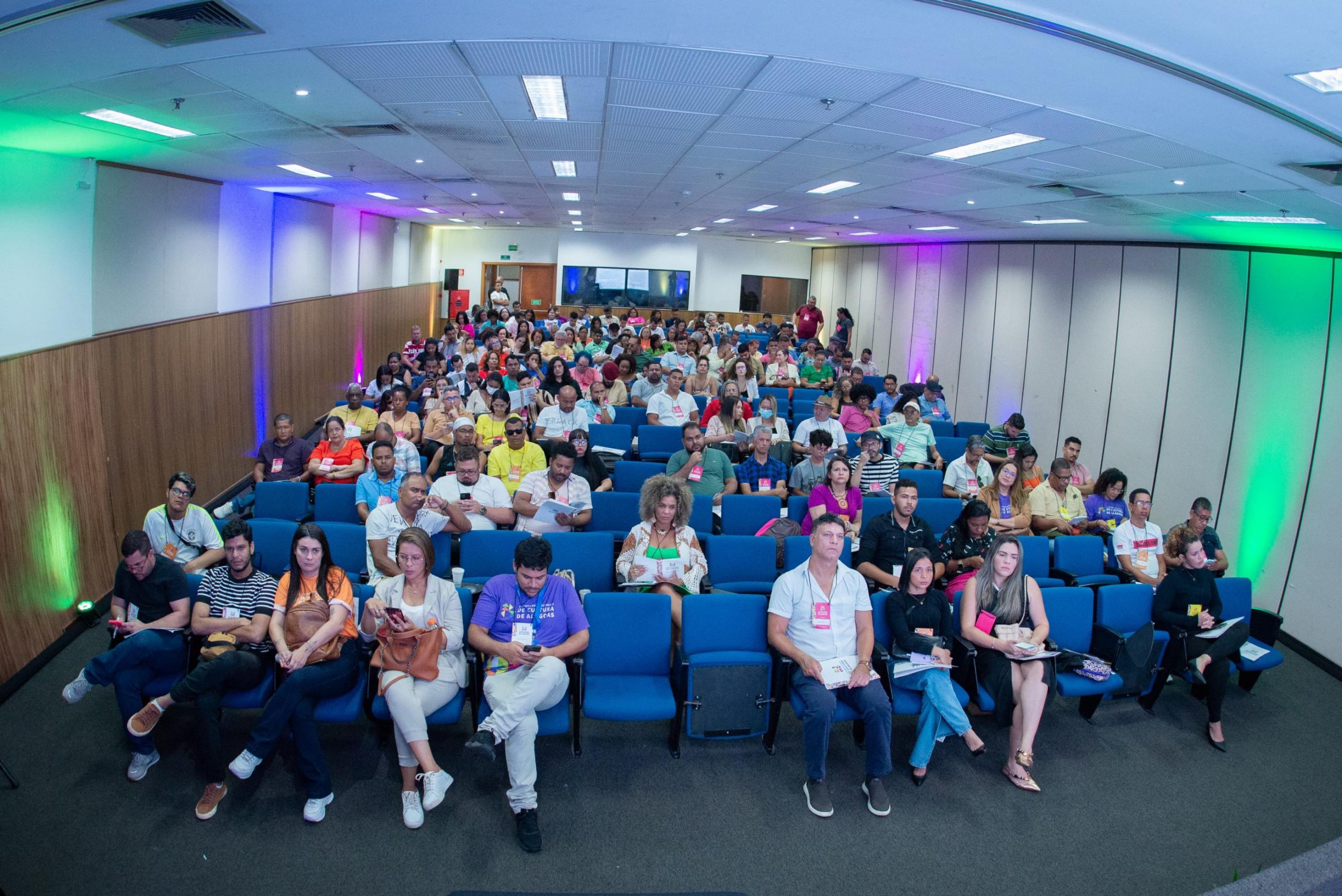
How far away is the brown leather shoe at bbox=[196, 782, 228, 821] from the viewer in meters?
3.85

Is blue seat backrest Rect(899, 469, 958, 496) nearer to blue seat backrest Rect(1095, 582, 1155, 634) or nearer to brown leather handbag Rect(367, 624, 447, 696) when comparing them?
blue seat backrest Rect(1095, 582, 1155, 634)

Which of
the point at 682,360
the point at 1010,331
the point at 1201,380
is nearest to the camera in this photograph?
the point at 1201,380

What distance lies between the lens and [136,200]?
703cm

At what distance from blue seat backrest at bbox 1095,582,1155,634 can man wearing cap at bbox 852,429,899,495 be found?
2.23m

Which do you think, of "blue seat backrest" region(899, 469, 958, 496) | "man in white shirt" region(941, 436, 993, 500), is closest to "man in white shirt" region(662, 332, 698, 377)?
"blue seat backrest" region(899, 469, 958, 496)

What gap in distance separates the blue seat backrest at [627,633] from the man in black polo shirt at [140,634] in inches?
82.7

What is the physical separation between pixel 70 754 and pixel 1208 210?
322 inches

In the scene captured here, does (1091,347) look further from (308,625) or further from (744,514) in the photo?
(308,625)

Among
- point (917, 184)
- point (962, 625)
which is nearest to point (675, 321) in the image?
point (917, 184)

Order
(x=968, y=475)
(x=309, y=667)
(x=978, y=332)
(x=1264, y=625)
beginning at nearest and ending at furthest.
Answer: (x=309, y=667) < (x=1264, y=625) < (x=968, y=475) < (x=978, y=332)

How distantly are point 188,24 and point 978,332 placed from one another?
12485mm

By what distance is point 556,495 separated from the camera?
6035mm

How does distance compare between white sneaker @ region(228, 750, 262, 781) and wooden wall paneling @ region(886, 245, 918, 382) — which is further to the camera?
wooden wall paneling @ region(886, 245, 918, 382)

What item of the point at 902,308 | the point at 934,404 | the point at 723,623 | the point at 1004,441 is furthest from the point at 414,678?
the point at 902,308
